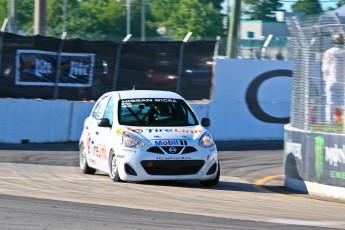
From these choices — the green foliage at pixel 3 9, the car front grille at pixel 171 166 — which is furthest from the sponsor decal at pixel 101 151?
the green foliage at pixel 3 9

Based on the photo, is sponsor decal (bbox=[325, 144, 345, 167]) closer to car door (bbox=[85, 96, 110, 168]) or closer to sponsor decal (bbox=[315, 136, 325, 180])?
sponsor decal (bbox=[315, 136, 325, 180])

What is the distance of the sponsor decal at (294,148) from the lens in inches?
585

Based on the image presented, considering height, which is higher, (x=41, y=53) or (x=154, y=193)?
(x=41, y=53)

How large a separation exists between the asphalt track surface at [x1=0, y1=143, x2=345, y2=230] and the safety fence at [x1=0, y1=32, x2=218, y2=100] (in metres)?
4.77

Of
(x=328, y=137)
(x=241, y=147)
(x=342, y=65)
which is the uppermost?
(x=342, y=65)

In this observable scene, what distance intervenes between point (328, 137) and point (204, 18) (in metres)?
90.9

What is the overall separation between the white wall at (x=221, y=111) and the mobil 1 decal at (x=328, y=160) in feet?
30.9

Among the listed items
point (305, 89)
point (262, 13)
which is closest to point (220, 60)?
point (305, 89)

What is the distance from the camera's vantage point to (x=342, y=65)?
14008 mm

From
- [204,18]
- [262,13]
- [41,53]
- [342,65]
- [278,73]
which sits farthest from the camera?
[262,13]

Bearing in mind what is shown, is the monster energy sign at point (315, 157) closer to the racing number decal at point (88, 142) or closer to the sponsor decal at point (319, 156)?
the sponsor decal at point (319, 156)

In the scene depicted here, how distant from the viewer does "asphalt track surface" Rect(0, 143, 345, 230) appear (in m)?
10.6

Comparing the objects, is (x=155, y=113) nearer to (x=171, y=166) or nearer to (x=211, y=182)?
(x=171, y=166)

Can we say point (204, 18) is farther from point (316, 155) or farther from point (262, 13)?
point (316, 155)
